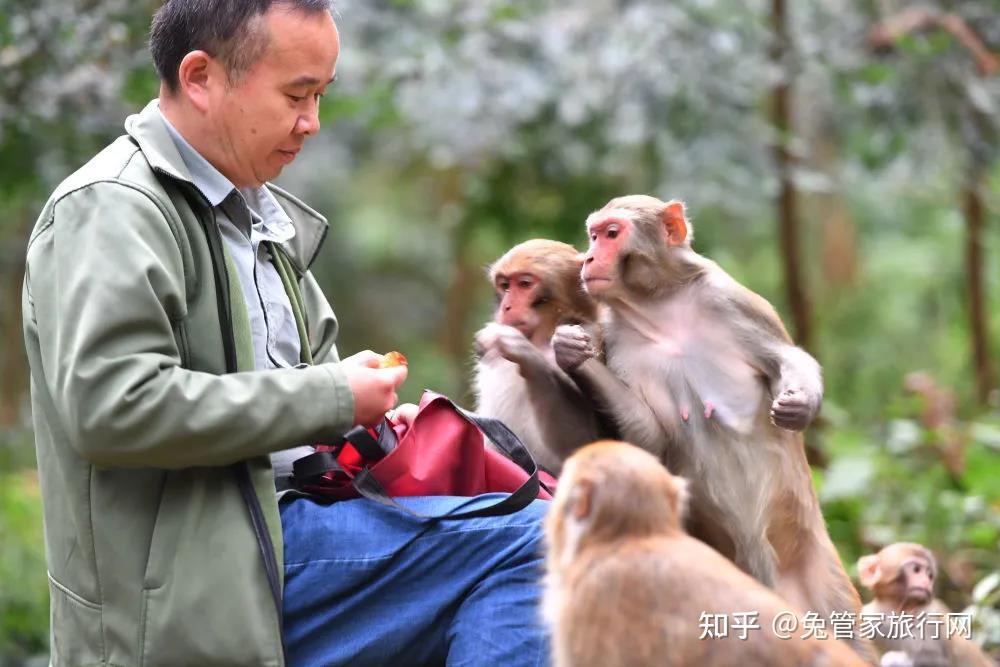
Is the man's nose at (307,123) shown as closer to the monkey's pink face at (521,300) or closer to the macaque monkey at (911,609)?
the monkey's pink face at (521,300)

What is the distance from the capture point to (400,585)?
313cm

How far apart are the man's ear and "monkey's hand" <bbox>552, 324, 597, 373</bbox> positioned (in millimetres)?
1214

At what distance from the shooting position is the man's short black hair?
10.3ft

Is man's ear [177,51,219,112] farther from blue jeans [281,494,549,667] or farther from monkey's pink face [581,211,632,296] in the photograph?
monkey's pink face [581,211,632,296]

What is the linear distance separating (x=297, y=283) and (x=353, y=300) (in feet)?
38.1

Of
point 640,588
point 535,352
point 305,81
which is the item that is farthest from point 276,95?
point 640,588

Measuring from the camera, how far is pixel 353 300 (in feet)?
50.1

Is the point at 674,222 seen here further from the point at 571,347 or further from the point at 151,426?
the point at 151,426

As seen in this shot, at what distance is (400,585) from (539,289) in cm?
138

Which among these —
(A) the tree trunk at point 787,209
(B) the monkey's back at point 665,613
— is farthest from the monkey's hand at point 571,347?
(A) the tree trunk at point 787,209

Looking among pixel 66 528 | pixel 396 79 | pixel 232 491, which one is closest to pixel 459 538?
pixel 232 491

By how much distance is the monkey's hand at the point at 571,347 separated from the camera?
375 centimetres

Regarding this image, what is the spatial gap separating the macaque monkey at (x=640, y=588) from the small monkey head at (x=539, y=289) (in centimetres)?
156

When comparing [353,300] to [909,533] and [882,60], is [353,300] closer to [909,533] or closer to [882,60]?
[882,60]
